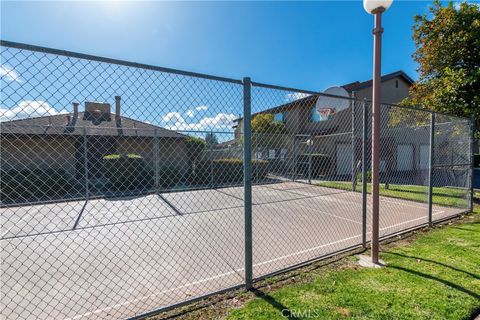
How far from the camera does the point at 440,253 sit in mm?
3805

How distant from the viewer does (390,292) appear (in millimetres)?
2799

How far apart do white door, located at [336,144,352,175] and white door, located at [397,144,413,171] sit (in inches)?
133

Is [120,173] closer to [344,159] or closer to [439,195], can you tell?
[439,195]

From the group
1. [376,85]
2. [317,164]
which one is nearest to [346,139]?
[317,164]

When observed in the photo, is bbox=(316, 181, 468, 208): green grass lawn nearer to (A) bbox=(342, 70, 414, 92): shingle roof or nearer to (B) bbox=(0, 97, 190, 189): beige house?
(A) bbox=(342, 70, 414, 92): shingle roof

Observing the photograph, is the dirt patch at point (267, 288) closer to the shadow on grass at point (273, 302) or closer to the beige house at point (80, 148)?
the shadow on grass at point (273, 302)

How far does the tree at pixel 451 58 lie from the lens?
8211mm

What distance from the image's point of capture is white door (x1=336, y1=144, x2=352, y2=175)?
15500mm

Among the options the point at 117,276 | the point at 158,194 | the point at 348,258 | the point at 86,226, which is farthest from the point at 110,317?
the point at 158,194

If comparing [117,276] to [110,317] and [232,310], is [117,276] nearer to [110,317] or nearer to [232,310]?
[110,317]

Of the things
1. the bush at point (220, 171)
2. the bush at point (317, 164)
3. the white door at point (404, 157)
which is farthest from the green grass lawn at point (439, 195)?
the white door at point (404, 157)

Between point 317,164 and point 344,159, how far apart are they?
1634mm

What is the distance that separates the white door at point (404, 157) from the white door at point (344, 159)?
3.37 meters

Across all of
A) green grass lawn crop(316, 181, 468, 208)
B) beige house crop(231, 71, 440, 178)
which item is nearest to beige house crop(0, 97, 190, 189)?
beige house crop(231, 71, 440, 178)
